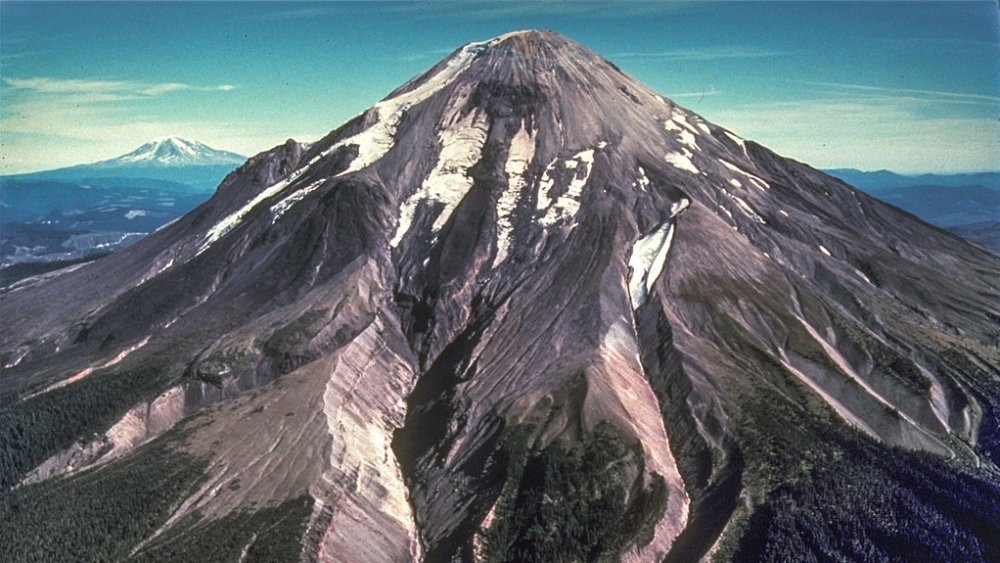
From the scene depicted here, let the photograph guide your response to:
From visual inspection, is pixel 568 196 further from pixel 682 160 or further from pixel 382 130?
pixel 382 130

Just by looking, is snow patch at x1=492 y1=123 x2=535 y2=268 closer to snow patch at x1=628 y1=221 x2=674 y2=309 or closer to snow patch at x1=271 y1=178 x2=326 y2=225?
snow patch at x1=628 y1=221 x2=674 y2=309

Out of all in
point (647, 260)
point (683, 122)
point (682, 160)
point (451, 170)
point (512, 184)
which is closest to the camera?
point (647, 260)

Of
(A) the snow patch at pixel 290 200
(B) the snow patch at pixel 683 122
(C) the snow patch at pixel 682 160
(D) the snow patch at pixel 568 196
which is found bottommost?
(A) the snow patch at pixel 290 200

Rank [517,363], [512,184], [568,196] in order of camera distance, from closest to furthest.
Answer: [517,363]
[568,196]
[512,184]

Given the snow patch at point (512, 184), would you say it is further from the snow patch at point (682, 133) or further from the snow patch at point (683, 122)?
the snow patch at point (683, 122)

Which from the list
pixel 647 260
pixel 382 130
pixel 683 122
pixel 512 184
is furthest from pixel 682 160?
pixel 382 130

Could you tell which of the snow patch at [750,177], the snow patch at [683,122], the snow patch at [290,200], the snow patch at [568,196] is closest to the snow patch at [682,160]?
the snow patch at [750,177]
